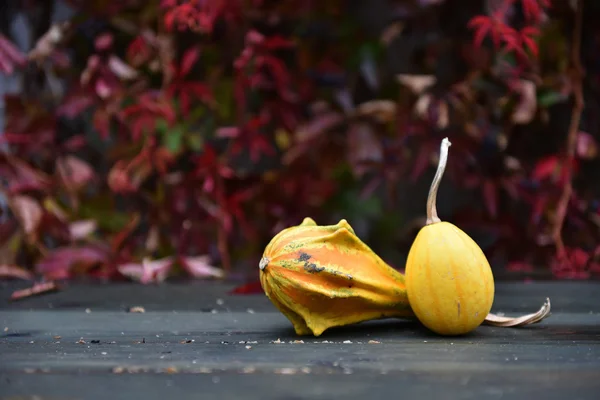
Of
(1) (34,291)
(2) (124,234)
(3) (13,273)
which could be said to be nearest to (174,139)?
(2) (124,234)

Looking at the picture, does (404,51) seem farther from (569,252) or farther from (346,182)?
(569,252)

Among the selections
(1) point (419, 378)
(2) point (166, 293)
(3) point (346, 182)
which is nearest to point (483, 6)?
(3) point (346, 182)

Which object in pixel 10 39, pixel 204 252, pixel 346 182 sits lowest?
pixel 204 252

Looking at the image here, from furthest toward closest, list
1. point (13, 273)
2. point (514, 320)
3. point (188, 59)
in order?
point (188, 59), point (13, 273), point (514, 320)

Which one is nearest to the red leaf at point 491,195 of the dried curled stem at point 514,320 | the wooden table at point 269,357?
the wooden table at point 269,357

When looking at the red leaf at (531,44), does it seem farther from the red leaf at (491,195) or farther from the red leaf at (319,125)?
the red leaf at (319,125)

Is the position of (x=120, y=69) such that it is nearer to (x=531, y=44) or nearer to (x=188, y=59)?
(x=188, y=59)

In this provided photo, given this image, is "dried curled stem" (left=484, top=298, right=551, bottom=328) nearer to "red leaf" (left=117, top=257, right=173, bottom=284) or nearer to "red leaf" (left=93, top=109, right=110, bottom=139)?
"red leaf" (left=117, top=257, right=173, bottom=284)

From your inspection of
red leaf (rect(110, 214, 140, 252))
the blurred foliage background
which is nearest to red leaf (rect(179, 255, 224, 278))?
the blurred foliage background
